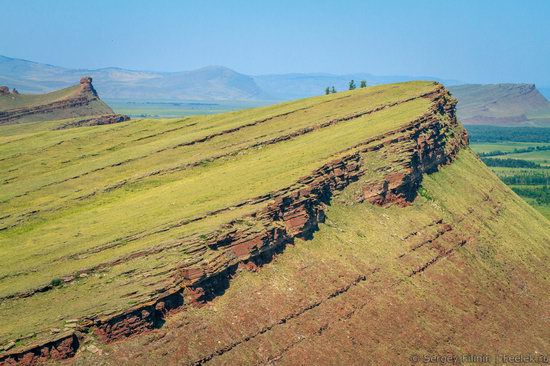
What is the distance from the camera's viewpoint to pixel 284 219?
262ft

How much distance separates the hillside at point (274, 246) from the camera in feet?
207

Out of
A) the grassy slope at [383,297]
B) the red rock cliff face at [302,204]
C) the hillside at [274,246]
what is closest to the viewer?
the hillside at [274,246]

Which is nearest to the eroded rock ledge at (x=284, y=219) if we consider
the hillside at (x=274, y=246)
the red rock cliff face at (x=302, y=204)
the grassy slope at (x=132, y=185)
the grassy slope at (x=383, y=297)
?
the red rock cliff face at (x=302, y=204)

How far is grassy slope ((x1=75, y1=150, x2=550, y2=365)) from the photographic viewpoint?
65375 millimetres

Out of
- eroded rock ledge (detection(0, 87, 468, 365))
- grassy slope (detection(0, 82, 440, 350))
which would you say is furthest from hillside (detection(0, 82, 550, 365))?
grassy slope (detection(0, 82, 440, 350))

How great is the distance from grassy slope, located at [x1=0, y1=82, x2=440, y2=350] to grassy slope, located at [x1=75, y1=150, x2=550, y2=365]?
625cm

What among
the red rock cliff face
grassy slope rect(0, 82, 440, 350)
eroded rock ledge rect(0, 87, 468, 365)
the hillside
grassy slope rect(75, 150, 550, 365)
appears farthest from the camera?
the red rock cliff face

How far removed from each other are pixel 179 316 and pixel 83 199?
37.8 meters

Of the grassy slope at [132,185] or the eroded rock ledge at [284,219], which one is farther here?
the grassy slope at [132,185]

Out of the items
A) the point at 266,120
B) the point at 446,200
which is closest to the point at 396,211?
the point at 446,200

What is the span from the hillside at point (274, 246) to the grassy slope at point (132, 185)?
0.34 metres

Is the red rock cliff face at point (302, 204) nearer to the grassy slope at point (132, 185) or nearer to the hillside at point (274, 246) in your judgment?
the hillside at point (274, 246)

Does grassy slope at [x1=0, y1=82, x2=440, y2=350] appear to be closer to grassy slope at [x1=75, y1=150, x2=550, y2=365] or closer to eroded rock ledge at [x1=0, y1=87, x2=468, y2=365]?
eroded rock ledge at [x1=0, y1=87, x2=468, y2=365]

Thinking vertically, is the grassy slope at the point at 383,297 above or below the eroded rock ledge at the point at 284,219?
below
